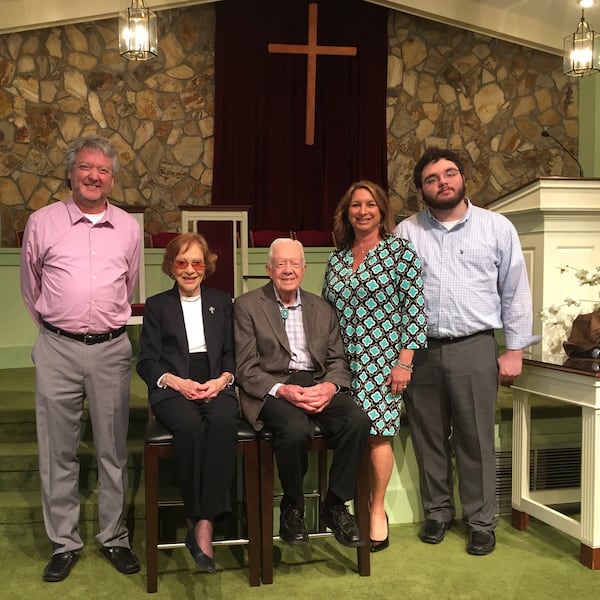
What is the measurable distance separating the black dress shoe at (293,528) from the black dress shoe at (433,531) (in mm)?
680

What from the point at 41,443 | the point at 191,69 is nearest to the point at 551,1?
the point at 191,69

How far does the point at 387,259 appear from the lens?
2.81 m

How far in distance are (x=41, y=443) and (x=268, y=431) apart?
0.84 meters

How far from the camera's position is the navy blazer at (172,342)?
8.95 ft

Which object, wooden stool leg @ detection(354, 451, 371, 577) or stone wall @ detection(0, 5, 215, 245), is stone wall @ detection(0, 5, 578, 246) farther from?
wooden stool leg @ detection(354, 451, 371, 577)

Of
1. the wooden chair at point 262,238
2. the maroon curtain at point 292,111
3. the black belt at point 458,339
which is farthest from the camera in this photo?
the maroon curtain at point 292,111

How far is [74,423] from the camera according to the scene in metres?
2.69

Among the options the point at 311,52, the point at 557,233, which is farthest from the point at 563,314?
the point at 311,52

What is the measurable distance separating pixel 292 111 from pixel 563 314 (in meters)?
5.80

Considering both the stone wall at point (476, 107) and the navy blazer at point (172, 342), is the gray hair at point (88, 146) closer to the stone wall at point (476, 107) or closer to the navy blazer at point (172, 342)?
the navy blazer at point (172, 342)

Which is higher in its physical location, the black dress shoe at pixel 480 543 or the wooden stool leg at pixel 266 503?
the wooden stool leg at pixel 266 503

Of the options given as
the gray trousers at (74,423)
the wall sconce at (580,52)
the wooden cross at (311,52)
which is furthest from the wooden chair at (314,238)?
the gray trousers at (74,423)

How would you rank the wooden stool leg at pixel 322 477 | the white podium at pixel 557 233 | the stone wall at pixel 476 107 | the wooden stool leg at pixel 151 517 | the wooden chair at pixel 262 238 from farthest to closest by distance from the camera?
the stone wall at pixel 476 107, the wooden chair at pixel 262 238, the white podium at pixel 557 233, the wooden stool leg at pixel 322 477, the wooden stool leg at pixel 151 517

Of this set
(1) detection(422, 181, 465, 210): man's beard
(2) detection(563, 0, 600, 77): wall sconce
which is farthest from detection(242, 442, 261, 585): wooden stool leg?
(2) detection(563, 0, 600, 77): wall sconce
